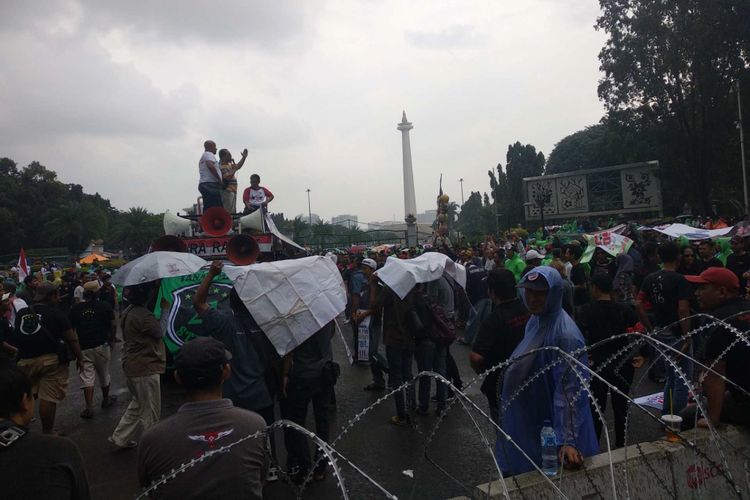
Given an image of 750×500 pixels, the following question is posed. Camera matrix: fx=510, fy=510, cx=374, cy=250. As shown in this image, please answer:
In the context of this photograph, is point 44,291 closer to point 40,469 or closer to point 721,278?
point 40,469

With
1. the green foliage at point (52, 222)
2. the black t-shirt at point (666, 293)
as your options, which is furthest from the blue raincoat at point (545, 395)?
the green foliage at point (52, 222)

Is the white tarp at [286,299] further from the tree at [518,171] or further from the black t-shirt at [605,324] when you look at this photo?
the tree at [518,171]

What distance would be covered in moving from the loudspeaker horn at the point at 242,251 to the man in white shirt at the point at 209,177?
13.9 feet

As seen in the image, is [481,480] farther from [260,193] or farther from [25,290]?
[25,290]

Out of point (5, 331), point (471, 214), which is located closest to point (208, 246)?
point (5, 331)

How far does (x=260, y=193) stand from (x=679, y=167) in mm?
24141

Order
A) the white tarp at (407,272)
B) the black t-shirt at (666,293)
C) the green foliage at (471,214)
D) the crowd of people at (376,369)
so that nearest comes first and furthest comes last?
the crowd of people at (376,369) < the black t-shirt at (666,293) < the white tarp at (407,272) < the green foliage at (471,214)

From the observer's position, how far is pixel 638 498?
3.25 meters

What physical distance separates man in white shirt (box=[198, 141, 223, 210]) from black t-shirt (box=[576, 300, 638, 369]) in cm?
734

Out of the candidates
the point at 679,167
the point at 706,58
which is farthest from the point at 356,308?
the point at 679,167

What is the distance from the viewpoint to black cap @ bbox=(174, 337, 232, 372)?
2.23 meters

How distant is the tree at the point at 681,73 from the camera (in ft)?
70.8

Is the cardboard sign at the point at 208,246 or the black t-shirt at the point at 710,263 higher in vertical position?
the cardboard sign at the point at 208,246

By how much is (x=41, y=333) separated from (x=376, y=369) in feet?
A: 13.5
